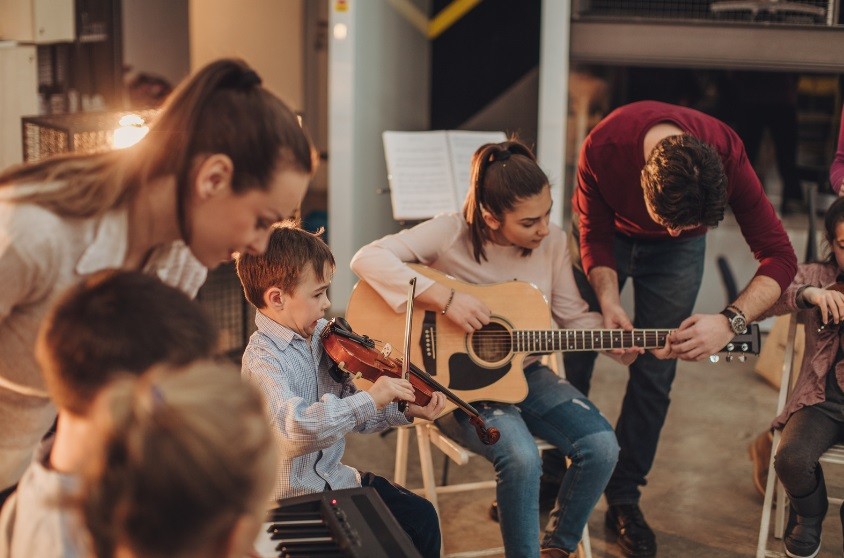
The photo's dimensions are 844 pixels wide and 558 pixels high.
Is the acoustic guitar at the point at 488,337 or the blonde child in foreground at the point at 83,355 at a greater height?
the blonde child in foreground at the point at 83,355

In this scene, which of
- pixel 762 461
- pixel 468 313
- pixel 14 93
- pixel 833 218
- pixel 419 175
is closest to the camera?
pixel 468 313

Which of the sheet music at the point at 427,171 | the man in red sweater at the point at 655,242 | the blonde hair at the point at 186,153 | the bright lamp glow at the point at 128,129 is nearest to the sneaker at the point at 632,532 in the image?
the man in red sweater at the point at 655,242

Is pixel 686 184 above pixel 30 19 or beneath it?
beneath

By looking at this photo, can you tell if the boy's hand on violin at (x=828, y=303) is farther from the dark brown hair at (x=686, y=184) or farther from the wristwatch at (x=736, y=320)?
the dark brown hair at (x=686, y=184)

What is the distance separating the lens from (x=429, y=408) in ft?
7.39

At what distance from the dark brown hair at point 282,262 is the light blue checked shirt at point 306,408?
8 centimetres

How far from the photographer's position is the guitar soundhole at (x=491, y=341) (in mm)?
2652

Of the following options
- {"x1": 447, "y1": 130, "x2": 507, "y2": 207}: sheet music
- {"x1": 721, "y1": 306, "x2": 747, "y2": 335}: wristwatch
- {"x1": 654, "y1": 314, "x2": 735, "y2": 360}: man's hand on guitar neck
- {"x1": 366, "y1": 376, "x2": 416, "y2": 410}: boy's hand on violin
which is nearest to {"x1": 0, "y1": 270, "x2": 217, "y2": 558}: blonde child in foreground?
{"x1": 366, "y1": 376, "x2": 416, "y2": 410}: boy's hand on violin

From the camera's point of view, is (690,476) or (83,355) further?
(690,476)

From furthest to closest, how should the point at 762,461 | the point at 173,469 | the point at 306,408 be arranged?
the point at 762,461, the point at 306,408, the point at 173,469

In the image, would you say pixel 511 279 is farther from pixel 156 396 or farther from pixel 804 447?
pixel 156 396

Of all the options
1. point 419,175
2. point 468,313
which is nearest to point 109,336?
point 468,313

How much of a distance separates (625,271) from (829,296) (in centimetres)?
58

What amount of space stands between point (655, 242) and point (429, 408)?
104 centimetres
